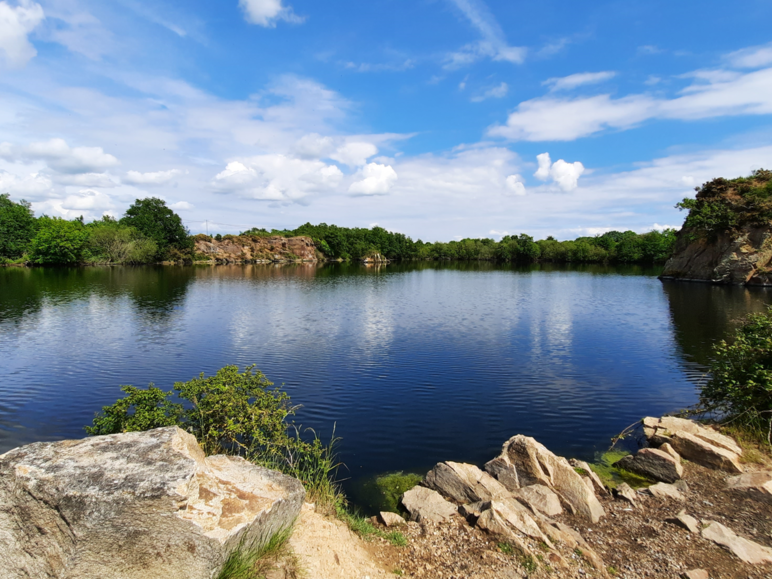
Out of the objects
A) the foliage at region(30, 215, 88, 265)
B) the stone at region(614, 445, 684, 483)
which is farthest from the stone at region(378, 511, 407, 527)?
the foliage at region(30, 215, 88, 265)

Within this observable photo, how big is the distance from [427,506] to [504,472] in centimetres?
232

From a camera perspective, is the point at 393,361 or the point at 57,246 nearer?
the point at 393,361

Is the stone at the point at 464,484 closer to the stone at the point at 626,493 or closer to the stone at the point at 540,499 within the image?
the stone at the point at 540,499

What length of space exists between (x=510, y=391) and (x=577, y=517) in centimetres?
923

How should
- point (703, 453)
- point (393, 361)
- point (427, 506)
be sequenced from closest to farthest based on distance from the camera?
point (427, 506) → point (703, 453) → point (393, 361)

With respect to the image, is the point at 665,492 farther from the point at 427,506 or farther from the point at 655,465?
the point at 427,506

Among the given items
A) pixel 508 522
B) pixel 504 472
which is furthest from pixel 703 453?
pixel 508 522

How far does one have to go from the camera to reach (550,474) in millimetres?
10258

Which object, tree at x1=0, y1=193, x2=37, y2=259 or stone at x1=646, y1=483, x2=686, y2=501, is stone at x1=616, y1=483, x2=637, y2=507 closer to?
stone at x1=646, y1=483, x2=686, y2=501

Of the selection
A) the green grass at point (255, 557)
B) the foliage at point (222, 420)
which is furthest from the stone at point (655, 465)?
the green grass at point (255, 557)

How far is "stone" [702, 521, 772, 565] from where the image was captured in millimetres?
7480

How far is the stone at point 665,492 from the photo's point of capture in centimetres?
976

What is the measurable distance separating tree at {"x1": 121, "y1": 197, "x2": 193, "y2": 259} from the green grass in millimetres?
116016

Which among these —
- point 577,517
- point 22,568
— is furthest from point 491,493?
point 22,568
